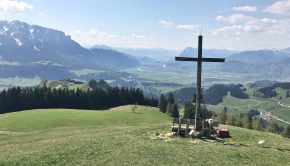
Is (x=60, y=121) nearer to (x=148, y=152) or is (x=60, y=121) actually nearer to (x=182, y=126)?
(x=182, y=126)

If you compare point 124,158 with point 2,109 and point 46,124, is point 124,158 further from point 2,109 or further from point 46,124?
point 2,109

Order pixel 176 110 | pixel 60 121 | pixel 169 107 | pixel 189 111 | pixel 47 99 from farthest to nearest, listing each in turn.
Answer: pixel 169 107 < pixel 47 99 < pixel 176 110 < pixel 189 111 < pixel 60 121

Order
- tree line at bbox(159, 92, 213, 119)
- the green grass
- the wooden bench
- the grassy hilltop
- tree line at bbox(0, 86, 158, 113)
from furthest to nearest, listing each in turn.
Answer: tree line at bbox(0, 86, 158, 113), tree line at bbox(159, 92, 213, 119), the green grass, the wooden bench, the grassy hilltop

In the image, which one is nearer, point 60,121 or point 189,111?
point 60,121

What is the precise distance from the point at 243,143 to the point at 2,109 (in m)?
142

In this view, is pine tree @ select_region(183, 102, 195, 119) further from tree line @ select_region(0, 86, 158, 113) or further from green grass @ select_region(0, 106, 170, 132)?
green grass @ select_region(0, 106, 170, 132)

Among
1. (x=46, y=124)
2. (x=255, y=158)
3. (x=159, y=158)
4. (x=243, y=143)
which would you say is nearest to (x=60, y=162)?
(x=159, y=158)

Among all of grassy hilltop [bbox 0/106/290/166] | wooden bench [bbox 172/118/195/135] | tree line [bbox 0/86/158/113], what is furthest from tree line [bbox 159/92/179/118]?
grassy hilltop [bbox 0/106/290/166]

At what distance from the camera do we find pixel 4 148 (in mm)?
48188

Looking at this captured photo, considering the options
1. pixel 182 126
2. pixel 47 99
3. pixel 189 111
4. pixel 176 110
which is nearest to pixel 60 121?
pixel 182 126

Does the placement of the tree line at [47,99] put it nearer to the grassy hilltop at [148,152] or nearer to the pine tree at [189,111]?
the pine tree at [189,111]

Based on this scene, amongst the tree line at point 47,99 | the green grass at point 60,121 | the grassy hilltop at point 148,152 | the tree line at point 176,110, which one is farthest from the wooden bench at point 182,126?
the tree line at point 47,99


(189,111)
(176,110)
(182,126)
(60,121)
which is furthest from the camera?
(176,110)

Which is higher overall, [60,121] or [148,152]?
[148,152]
